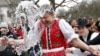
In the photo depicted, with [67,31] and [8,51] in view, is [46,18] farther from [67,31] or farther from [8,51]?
[8,51]

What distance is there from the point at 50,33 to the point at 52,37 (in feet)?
0.23

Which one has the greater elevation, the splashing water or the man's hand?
the splashing water

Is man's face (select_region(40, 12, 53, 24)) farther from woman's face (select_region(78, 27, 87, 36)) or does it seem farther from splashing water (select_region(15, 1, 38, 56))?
woman's face (select_region(78, 27, 87, 36))

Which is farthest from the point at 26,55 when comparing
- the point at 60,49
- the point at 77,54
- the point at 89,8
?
the point at 89,8

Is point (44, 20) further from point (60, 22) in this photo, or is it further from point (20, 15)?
point (20, 15)

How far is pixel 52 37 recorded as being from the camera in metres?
6.21

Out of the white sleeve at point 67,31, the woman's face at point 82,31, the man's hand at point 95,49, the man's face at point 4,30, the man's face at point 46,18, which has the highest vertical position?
the man's face at point 46,18

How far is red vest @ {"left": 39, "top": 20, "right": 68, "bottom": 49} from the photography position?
6152 millimetres

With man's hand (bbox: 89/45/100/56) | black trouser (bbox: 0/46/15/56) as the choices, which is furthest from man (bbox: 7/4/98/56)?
black trouser (bbox: 0/46/15/56)

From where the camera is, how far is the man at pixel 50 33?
19.8ft

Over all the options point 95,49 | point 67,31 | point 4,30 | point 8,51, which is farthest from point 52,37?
point 4,30

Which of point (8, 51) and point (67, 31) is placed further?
point (8, 51)

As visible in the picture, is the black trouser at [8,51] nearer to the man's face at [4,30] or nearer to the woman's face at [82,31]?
the man's face at [4,30]

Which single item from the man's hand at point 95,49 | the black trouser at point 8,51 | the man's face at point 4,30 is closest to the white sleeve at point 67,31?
the man's hand at point 95,49
